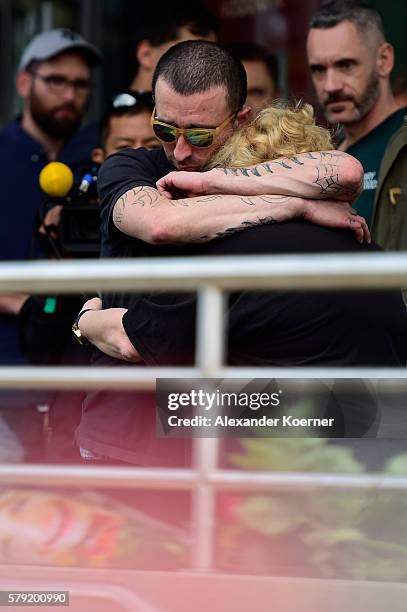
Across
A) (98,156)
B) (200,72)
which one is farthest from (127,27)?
(200,72)

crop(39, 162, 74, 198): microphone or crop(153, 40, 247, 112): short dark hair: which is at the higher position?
crop(39, 162, 74, 198): microphone

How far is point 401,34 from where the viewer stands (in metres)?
5.73

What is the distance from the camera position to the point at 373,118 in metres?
4.02

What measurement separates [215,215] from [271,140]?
0.26 m

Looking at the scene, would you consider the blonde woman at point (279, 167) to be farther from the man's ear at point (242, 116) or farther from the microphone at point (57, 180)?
the microphone at point (57, 180)

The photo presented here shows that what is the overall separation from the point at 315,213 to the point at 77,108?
8.85 feet

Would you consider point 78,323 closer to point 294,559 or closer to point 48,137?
point 294,559

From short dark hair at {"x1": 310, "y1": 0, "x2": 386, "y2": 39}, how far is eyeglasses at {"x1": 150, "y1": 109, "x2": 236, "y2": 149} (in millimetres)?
1724

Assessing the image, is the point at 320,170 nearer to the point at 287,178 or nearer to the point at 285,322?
the point at 287,178

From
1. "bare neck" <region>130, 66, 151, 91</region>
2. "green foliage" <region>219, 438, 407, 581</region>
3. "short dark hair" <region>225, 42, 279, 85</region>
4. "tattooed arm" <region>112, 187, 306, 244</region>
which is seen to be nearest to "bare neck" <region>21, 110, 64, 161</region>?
"bare neck" <region>130, 66, 151, 91</region>

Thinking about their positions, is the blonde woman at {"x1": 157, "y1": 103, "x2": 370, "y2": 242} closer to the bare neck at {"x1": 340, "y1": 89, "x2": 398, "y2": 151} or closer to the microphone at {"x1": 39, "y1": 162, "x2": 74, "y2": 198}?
the microphone at {"x1": 39, "y1": 162, "x2": 74, "y2": 198}

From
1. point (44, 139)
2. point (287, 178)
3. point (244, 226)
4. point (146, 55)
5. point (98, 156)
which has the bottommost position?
point (244, 226)

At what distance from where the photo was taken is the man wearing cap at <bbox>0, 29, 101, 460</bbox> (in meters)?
4.50

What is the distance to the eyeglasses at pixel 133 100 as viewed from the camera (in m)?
3.72
